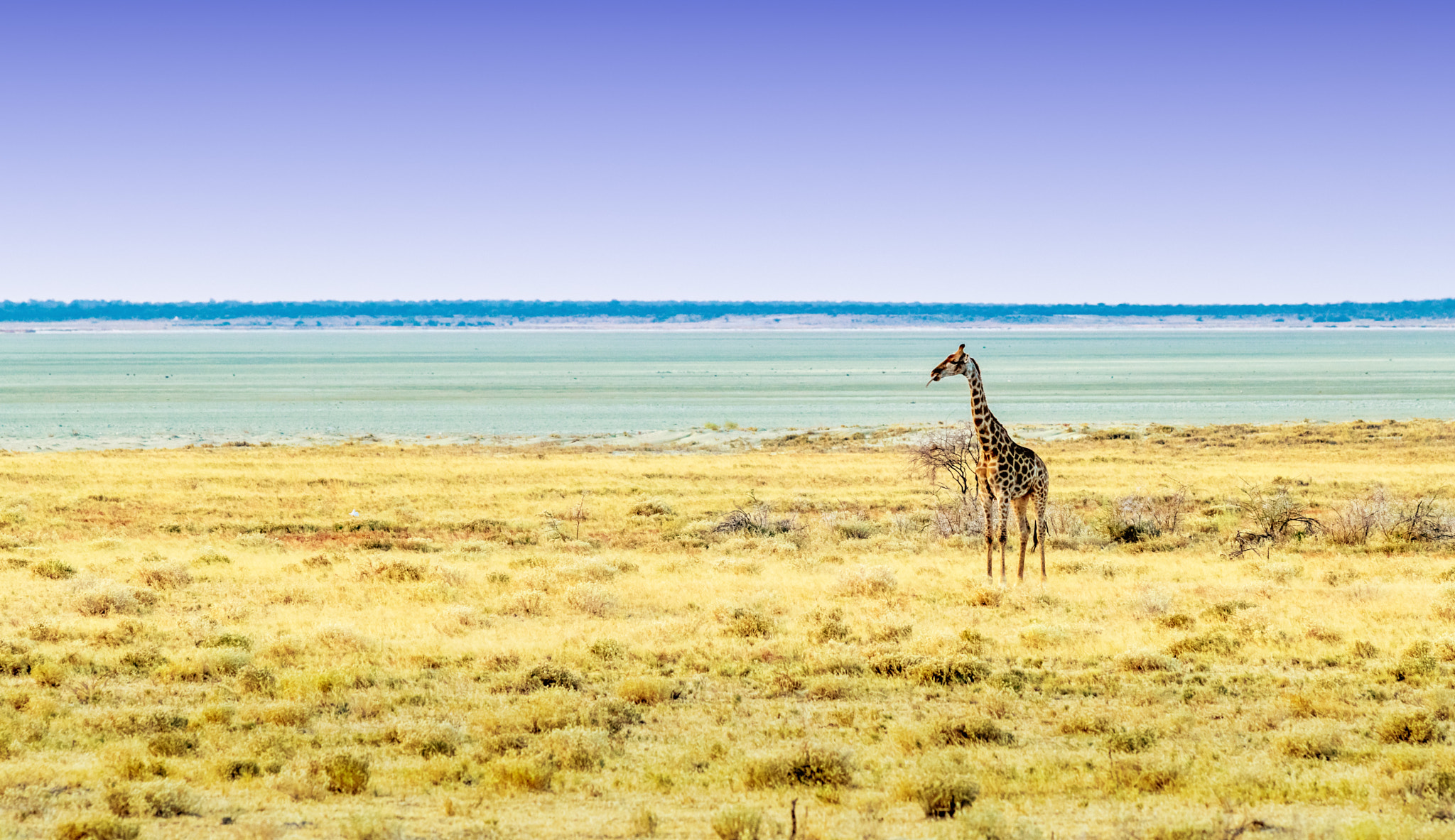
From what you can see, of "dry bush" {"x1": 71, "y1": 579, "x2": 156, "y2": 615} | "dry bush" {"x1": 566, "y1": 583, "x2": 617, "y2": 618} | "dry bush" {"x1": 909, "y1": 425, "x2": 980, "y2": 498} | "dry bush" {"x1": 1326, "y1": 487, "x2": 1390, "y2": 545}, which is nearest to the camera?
"dry bush" {"x1": 71, "y1": 579, "x2": 156, "y2": 615}

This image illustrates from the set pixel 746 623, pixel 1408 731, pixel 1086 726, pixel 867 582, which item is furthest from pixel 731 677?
pixel 1408 731

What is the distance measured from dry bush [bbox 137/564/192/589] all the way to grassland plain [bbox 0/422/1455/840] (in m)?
0.11

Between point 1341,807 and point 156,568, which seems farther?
point 156,568

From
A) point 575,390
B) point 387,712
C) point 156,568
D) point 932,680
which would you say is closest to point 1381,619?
point 932,680

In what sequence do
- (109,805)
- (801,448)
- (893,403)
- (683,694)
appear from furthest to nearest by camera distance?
1. (893,403)
2. (801,448)
3. (683,694)
4. (109,805)

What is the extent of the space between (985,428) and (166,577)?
44.3ft

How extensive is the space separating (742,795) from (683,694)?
365cm

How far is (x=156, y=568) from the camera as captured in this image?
2127 cm

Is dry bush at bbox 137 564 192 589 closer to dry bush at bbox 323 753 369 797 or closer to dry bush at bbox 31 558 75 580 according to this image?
dry bush at bbox 31 558 75 580

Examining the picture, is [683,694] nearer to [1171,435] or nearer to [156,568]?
[156,568]

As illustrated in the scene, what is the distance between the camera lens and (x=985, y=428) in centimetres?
1905

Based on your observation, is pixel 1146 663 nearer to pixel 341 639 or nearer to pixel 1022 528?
pixel 1022 528

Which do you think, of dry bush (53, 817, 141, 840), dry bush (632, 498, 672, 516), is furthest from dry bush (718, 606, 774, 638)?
dry bush (632, 498, 672, 516)

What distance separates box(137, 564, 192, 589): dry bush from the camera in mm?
20513
